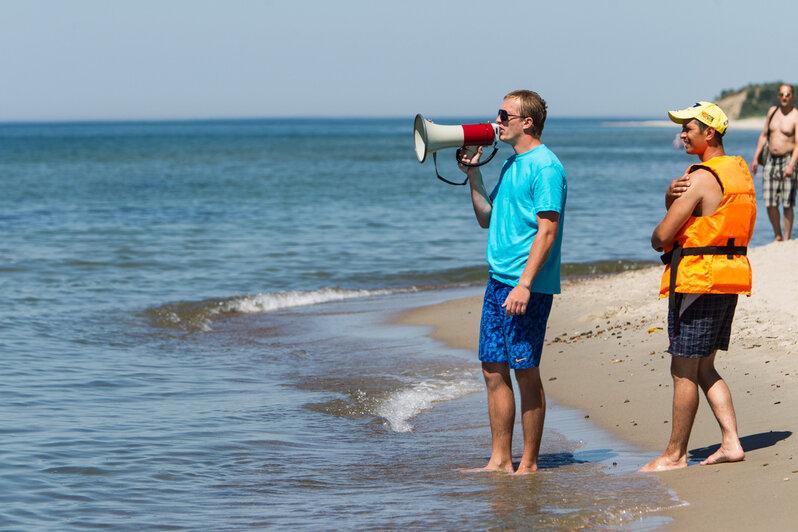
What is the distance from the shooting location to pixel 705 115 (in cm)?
418

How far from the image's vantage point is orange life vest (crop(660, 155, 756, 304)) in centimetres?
410

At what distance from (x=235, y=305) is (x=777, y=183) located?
6.74 meters

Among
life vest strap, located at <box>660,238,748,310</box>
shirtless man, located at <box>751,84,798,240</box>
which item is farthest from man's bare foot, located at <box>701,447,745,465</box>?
shirtless man, located at <box>751,84,798,240</box>

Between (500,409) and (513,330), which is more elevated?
(513,330)

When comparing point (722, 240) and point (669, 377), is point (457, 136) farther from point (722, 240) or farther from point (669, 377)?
point (669, 377)

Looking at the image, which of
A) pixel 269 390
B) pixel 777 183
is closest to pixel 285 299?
pixel 269 390

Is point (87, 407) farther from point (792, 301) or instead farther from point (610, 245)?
point (610, 245)

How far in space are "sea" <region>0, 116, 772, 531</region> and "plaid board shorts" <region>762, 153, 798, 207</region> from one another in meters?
3.27

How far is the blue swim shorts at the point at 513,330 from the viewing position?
14.0ft

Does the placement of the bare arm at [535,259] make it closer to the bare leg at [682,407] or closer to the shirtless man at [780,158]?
the bare leg at [682,407]

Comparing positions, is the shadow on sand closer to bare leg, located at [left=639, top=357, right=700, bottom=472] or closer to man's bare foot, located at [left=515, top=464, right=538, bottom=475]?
bare leg, located at [left=639, top=357, right=700, bottom=472]

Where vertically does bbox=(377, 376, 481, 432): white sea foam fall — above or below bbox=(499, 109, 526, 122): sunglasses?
below

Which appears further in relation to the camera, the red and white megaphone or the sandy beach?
the red and white megaphone

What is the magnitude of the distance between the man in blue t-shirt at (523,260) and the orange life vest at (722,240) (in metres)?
0.59
